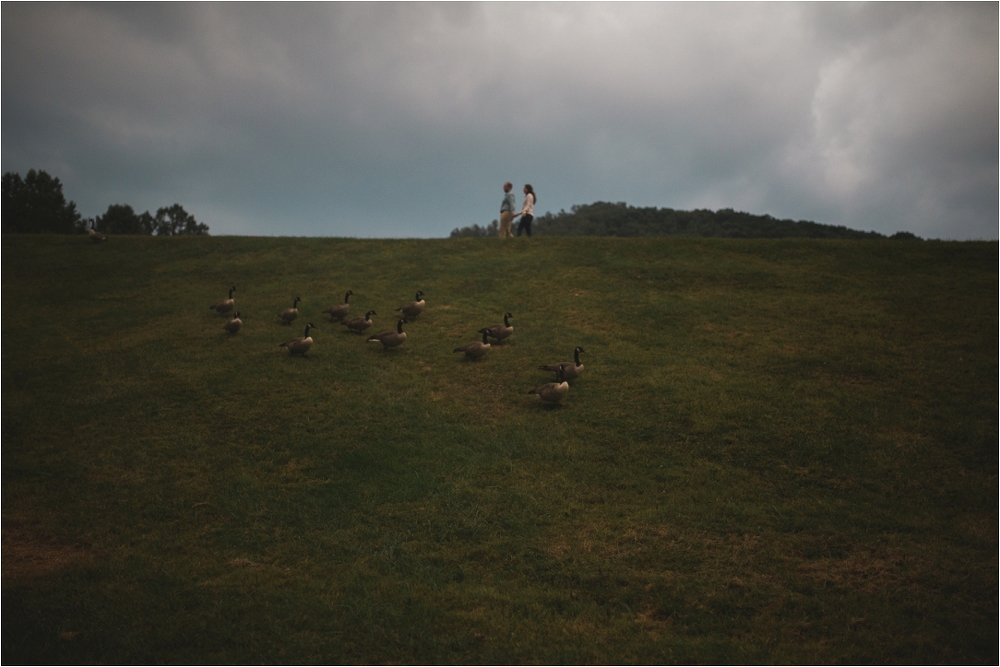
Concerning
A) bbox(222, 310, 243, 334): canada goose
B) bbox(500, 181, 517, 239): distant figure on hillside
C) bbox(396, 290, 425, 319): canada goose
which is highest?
bbox(500, 181, 517, 239): distant figure on hillside

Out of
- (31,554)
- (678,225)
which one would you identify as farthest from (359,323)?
(678,225)

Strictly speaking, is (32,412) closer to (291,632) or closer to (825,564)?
(291,632)

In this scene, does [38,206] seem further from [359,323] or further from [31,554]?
[31,554]

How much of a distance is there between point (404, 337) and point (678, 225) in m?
33.1

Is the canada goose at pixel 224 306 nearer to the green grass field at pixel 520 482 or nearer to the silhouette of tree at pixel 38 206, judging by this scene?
the green grass field at pixel 520 482

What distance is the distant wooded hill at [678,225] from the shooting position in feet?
132

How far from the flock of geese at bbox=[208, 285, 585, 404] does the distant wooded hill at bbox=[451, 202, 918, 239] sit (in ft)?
71.4

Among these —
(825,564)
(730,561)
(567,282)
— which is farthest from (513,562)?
(567,282)

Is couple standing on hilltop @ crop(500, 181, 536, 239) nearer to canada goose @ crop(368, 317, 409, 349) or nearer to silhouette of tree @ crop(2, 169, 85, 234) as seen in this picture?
canada goose @ crop(368, 317, 409, 349)

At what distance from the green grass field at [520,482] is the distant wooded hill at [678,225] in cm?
1859

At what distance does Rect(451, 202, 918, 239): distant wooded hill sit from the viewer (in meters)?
40.2

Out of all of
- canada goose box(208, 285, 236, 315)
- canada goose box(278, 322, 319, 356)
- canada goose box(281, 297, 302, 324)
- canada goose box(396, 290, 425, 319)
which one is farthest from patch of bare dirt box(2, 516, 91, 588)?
canada goose box(208, 285, 236, 315)

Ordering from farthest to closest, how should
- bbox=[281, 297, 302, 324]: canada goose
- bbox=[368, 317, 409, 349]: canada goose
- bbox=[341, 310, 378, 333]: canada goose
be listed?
bbox=[281, 297, 302, 324]: canada goose → bbox=[341, 310, 378, 333]: canada goose → bbox=[368, 317, 409, 349]: canada goose

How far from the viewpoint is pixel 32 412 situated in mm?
14383
